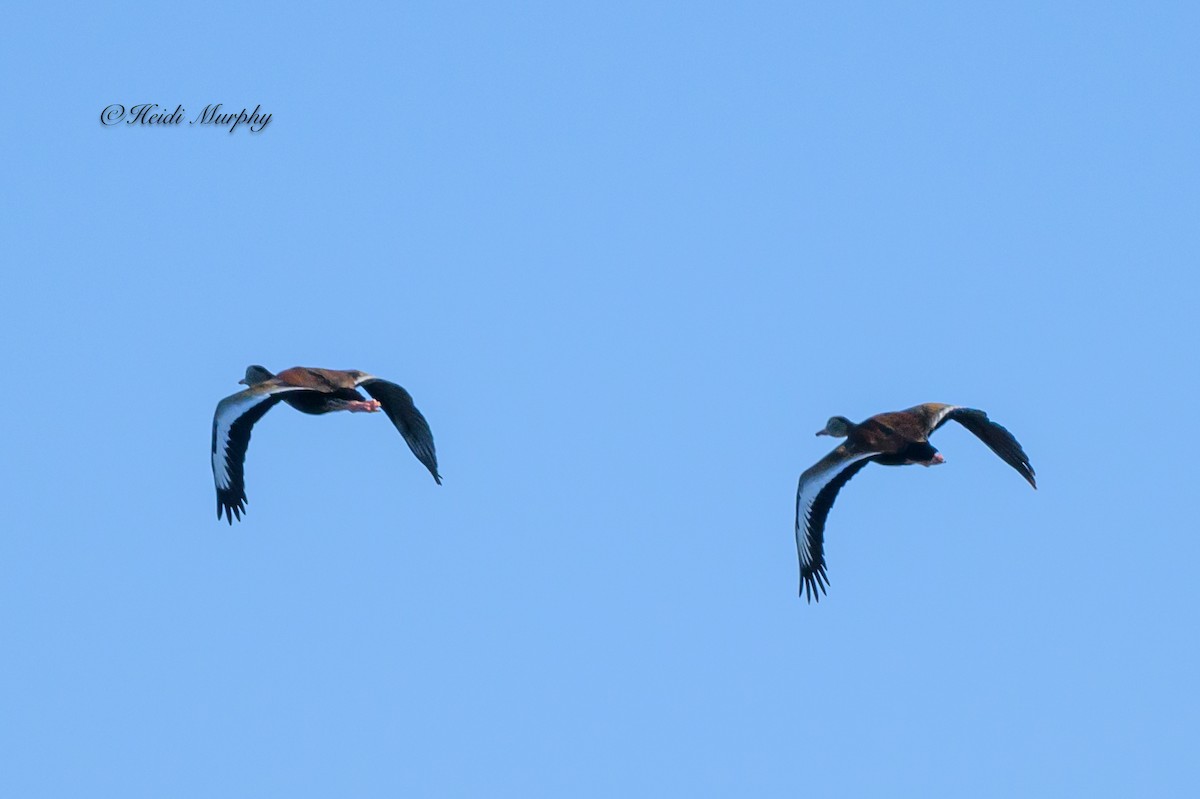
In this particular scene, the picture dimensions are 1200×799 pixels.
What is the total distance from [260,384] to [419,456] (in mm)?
2997

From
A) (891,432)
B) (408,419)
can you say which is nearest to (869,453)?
(891,432)

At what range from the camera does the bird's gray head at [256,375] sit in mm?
37219

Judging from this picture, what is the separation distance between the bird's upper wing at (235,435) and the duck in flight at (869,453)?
7.64 meters

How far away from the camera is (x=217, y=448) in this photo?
36.6 m

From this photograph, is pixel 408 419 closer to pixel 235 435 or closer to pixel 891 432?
pixel 235 435

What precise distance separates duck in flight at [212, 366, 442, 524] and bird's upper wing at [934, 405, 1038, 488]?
325 inches

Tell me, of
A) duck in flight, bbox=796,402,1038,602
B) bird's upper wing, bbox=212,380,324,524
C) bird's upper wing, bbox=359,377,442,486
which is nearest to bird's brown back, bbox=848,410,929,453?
duck in flight, bbox=796,402,1038,602

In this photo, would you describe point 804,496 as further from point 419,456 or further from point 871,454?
point 419,456

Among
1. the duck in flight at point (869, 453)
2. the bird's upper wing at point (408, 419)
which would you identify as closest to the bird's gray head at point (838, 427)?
the duck in flight at point (869, 453)

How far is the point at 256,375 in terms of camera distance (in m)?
37.4

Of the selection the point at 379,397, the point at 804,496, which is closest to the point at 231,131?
the point at 379,397

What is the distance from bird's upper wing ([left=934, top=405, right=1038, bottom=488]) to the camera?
3672cm

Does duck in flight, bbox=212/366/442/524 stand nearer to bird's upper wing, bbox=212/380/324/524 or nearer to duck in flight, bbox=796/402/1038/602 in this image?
bird's upper wing, bbox=212/380/324/524

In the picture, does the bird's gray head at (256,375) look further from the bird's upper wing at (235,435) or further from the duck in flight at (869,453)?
the duck in flight at (869,453)
